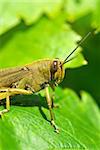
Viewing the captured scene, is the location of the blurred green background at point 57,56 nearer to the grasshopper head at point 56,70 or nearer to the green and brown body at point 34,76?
the green and brown body at point 34,76

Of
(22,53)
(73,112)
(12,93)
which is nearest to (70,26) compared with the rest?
(22,53)

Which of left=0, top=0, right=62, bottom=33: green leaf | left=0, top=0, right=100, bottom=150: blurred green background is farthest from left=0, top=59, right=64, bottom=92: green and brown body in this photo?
left=0, top=0, right=62, bottom=33: green leaf

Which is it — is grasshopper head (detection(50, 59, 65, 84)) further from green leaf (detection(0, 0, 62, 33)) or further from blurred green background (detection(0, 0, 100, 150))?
green leaf (detection(0, 0, 62, 33))

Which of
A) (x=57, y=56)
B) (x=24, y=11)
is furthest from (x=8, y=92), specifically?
(x=24, y=11)

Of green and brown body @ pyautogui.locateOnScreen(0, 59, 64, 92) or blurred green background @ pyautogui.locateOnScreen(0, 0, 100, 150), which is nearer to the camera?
blurred green background @ pyautogui.locateOnScreen(0, 0, 100, 150)

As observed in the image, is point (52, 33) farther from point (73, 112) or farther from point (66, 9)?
point (73, 112)

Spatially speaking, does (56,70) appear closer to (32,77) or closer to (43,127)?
(32,77)

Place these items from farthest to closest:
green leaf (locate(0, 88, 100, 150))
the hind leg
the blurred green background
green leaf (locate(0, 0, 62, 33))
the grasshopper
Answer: green leaf (locate(0, 0, 62, 33)), the grasshopper, the hind leg, the blurred green background, green leaf (locate(0, 88, 100, 150))
